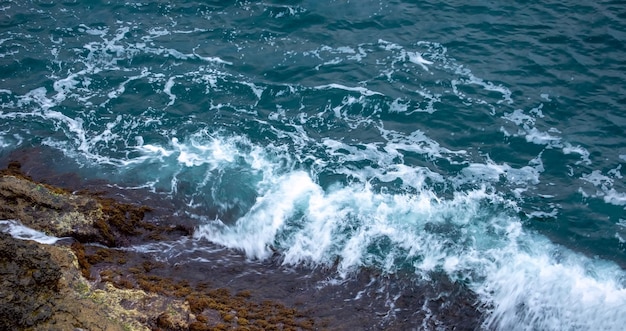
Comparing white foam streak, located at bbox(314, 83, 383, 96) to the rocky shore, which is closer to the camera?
the rocky shore

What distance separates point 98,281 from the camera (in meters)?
12.4

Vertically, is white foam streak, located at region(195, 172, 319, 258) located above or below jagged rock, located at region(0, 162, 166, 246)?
below

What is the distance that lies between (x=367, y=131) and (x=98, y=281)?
10.6 metres

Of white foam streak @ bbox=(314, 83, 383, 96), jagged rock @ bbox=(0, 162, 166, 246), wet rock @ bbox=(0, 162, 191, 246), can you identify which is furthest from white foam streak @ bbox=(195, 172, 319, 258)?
white foam streak @ bbox=(314, 83, 383, 96)

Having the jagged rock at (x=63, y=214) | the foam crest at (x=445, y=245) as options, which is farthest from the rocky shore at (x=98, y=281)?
the foam crest at (x=445, y=245)

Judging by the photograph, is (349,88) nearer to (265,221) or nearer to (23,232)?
(265,221)

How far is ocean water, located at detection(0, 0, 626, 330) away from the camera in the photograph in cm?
1519

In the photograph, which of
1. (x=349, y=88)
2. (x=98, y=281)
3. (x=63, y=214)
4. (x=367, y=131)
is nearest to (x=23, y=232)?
(x=63, y=214)

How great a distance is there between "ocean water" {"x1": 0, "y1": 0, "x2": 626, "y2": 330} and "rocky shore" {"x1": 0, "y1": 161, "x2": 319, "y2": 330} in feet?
3.80

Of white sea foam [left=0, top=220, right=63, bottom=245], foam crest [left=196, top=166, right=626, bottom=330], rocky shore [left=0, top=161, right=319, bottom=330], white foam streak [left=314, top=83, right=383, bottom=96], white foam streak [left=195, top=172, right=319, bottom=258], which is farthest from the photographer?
white foam streak [left=314, top=83, right=383, bottom=96]

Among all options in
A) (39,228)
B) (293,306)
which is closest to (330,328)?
(293,306)

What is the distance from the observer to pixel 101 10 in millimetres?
25281

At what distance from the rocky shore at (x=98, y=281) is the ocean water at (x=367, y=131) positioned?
45.6 inches

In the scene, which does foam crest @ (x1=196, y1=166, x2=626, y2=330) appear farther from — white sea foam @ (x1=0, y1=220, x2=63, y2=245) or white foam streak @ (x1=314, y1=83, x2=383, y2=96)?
white foam streak @ (x1=314, y1=83, x2=383, y2=96)
